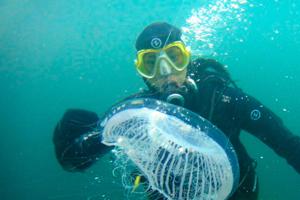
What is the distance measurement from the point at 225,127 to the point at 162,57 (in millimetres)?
1102

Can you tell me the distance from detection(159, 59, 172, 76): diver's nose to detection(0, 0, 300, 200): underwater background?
18281 millimetres

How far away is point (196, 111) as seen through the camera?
3.66m

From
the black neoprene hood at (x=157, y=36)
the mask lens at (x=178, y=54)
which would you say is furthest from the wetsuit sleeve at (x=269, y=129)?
the black neoprene hood at (x=157, y=36)

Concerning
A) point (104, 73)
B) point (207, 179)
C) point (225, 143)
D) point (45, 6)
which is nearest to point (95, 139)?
point (207, 179)

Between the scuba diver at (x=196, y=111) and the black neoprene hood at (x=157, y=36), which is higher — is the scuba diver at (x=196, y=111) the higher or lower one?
the lower one

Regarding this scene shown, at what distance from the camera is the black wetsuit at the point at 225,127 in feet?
11.0

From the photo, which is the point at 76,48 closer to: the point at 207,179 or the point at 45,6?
the point at 45,6

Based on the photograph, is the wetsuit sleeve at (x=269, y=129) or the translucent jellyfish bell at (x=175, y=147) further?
the wetsuit sleeve at (x=269, y=129)

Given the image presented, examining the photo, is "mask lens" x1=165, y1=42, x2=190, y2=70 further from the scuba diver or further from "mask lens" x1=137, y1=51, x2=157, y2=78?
"mask lens" x1=137, y1=51, x2=157, y2=78

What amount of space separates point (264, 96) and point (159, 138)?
37.7 meters

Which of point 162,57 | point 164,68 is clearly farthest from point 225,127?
point 162,57

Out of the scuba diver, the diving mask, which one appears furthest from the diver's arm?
the diving mask

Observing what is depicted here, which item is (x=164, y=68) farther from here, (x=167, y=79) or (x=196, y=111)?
(x=196, y=111)

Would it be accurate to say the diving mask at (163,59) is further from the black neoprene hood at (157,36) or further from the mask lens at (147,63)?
the black neoprene hood at (157,36)
